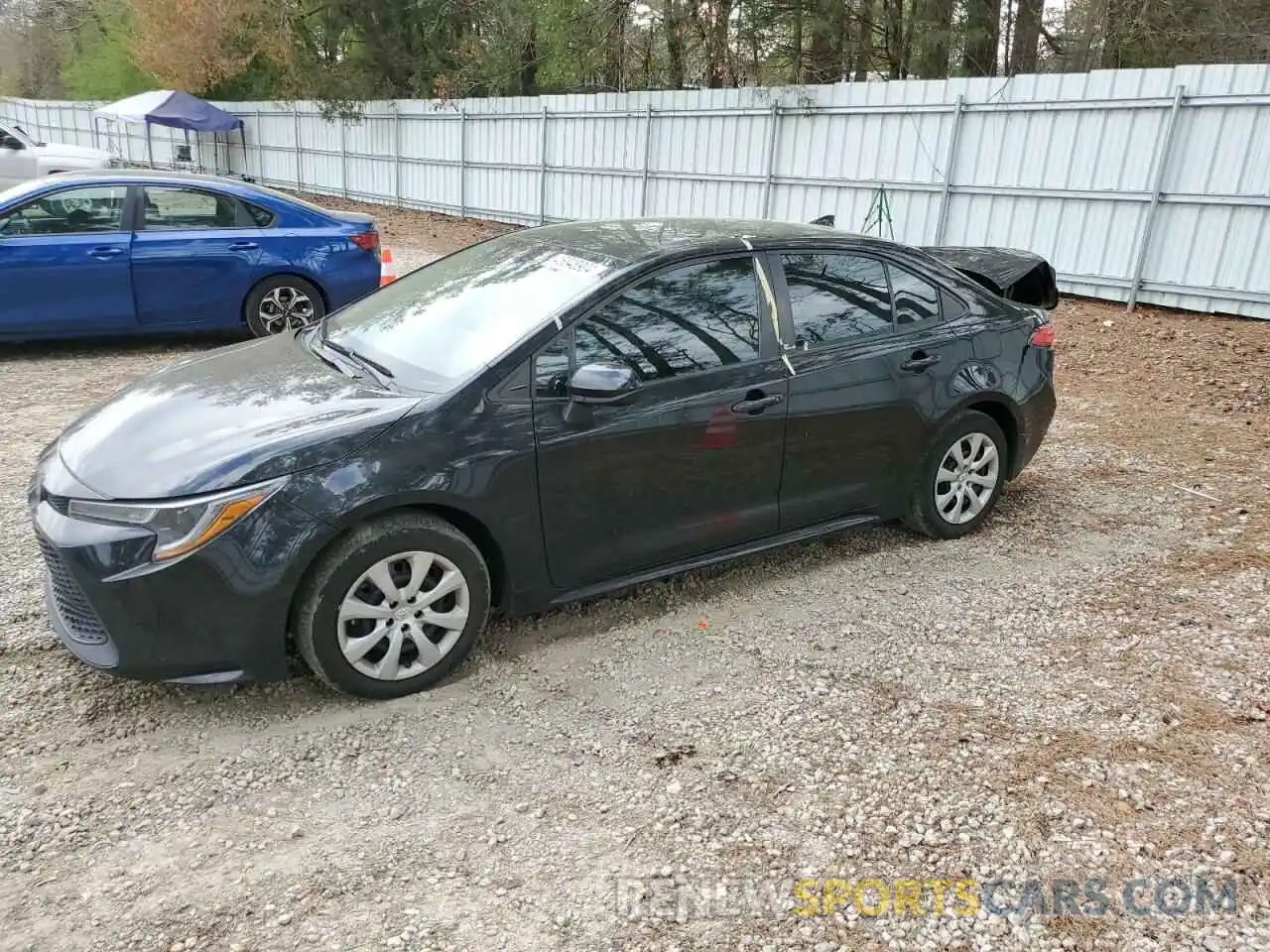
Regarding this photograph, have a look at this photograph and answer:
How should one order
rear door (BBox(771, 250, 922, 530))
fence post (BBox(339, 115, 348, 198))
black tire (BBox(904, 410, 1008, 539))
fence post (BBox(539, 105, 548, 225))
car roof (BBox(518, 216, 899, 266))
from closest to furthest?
car roof (BBox(518, 216, 899, 266)) → rear door (BBox(771, 250, 922, 530)) → black tire (BBox(904, 410, 1008, 539)) → fence post (BBox(539, 105, 548, 225)) → fence post (BBox(339, 115, 348, 198))

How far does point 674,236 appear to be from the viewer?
4156 millimetres

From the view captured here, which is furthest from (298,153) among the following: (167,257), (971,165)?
(971,165)

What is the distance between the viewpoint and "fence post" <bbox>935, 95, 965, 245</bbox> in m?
11.0

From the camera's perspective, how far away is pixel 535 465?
3422 mm

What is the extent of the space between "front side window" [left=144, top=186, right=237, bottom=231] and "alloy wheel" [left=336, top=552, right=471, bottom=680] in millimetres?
5869

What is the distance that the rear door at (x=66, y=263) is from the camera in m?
7.26

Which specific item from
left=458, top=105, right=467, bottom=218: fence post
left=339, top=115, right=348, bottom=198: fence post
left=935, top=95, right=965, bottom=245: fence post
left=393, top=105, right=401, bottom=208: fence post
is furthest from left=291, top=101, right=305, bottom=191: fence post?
left=935, top=95, right=965, bottom=245: fence post

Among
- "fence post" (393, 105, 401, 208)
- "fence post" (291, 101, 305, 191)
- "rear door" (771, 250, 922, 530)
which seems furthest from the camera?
"fence post" (291, 101, 305, 191)

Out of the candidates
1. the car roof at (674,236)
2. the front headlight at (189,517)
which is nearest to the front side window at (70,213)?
the car roof at (674,236)

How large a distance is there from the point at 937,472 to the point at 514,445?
228 cm

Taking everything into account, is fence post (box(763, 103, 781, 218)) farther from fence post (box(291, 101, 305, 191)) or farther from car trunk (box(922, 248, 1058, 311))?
fence post (box(291, 101, 305, 191))

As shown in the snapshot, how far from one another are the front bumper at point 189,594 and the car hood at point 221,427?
16 centimetres

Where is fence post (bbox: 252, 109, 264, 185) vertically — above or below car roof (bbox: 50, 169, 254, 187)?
below

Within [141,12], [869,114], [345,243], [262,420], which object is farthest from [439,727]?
[141,12]
